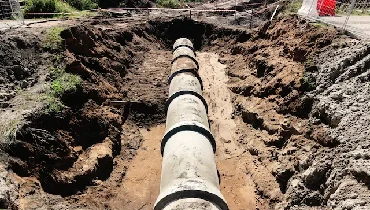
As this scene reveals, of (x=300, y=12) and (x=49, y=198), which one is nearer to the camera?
(x=49, y=198)

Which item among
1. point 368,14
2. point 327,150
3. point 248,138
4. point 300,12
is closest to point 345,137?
point 327,150

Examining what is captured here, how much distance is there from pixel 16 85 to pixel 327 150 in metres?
8.84

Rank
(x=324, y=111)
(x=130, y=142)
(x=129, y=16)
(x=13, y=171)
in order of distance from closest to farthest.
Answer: (x=13, y=171)
(x=324, y=111)
(x=130, y=142)
(x=129, y=16)

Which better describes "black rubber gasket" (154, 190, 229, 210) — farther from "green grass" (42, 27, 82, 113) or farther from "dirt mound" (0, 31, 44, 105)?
"dirt mound" (0, 31, 44, 105)

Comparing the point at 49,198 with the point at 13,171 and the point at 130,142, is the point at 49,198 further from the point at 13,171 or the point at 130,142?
the point at 130,142

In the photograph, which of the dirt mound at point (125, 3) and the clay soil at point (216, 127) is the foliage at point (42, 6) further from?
the dirt mound at point (125, 3)

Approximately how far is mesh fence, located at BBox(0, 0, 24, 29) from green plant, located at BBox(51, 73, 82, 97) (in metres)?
5.16

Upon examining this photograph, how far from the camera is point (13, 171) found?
7.08 metres

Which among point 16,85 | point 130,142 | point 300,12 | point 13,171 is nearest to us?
point 13,171

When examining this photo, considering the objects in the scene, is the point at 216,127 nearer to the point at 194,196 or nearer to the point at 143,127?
the point at 143,127

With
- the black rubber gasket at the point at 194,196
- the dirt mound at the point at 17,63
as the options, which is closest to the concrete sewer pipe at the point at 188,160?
the black rubber gasket at the point at 194,196

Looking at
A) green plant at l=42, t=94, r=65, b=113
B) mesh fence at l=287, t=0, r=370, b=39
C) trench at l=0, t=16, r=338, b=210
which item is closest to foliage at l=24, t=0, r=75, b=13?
trench at l=0, t=16, r=338, b=210

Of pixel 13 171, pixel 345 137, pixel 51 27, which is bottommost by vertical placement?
pixel 13 171

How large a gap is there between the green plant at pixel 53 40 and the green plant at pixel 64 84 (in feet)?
4.78
